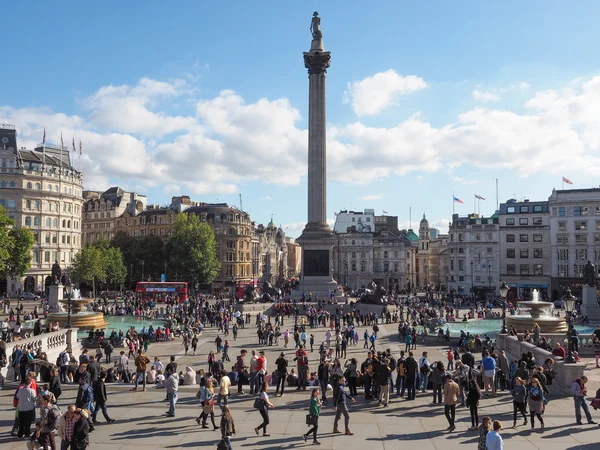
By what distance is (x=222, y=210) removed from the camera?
362ft

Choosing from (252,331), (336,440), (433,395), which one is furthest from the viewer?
(252,331)

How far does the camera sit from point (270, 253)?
167 meters

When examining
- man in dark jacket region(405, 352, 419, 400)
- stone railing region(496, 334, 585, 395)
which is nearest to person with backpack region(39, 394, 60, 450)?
man in dark jacket region(405, 352, 419, 400)

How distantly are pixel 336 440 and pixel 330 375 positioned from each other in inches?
199

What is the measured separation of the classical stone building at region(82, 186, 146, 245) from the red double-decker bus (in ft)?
164

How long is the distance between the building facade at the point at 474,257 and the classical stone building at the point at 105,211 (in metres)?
66.8

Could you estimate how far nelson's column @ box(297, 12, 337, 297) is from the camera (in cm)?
6694

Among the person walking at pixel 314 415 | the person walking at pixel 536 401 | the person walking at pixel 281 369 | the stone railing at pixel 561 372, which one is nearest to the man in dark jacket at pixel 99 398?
the person walking at pixel 281 369

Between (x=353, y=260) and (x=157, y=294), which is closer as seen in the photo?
(x=157, y=294)

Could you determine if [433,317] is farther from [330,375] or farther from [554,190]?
[554,190]

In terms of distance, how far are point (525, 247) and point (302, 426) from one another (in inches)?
3204

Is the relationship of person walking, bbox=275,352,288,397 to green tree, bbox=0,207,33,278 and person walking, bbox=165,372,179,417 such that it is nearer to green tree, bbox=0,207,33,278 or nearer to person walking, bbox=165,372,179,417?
person walking, bbox=165,372,179,417

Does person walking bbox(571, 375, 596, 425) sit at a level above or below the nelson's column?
below

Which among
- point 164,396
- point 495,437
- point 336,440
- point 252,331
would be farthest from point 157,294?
point 495,437
